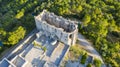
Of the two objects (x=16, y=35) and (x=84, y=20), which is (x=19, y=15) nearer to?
(x=16, y=35)

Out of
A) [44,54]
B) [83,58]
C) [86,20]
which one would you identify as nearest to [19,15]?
[44,54]

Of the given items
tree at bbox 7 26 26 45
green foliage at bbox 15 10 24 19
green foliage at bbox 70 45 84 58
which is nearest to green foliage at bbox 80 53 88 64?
green foliage at bbox 70 45 84 58

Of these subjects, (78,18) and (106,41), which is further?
(78,18)

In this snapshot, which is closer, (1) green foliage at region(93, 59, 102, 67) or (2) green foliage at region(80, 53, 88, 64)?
(1) green foliage at region(93, 59, 102, 67)

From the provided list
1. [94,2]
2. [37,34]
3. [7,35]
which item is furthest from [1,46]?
[94,2]

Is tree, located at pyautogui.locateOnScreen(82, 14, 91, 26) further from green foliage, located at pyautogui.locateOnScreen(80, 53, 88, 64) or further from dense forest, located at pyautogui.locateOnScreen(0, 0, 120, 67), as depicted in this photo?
green foliage, located at pyautogui.locateOnScreen(80, 53, 88, 64)

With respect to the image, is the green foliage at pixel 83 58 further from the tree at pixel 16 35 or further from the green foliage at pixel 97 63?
the tree at pixel 16 35

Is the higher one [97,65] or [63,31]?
[63,31]

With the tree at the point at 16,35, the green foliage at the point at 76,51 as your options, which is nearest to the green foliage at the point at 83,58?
the green foliage at the point at 76,51

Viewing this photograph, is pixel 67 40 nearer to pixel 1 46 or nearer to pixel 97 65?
pixel 97 65
